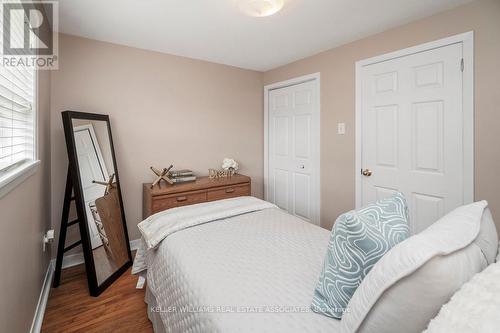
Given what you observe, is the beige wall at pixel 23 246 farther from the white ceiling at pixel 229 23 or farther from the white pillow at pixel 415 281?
the white pillow at pixel 415 281

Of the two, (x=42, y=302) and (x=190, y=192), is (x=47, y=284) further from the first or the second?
(x=190, y=192)

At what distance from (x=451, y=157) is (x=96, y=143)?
3.09 m

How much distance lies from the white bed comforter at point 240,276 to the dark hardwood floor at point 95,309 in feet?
1.31

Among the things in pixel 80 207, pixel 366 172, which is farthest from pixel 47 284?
pixel 366 172

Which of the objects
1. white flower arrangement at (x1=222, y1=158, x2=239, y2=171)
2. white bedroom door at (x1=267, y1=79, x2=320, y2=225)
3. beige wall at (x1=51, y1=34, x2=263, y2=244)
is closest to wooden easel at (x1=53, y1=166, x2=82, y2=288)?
beige wall at (x1=51, y1=34, x2=263, y2=244)

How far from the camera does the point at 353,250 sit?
820 mm

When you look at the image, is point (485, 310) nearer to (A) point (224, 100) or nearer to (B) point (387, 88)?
(B) point (387, 88)

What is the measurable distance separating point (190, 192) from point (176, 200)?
171mm

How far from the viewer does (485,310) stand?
0.52m

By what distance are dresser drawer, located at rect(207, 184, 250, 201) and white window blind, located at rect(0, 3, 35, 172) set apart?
160cm

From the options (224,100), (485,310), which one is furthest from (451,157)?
Answer: (224,100)

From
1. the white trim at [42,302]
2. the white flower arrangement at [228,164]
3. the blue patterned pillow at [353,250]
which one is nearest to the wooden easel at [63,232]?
the white trim at [42,302]

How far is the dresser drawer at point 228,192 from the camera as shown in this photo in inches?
109

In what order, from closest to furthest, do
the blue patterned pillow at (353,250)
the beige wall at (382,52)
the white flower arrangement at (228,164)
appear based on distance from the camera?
the blue patterned pillow at (353,250), the beige wall at (382,52), the white flower arrangement at (228,164)
